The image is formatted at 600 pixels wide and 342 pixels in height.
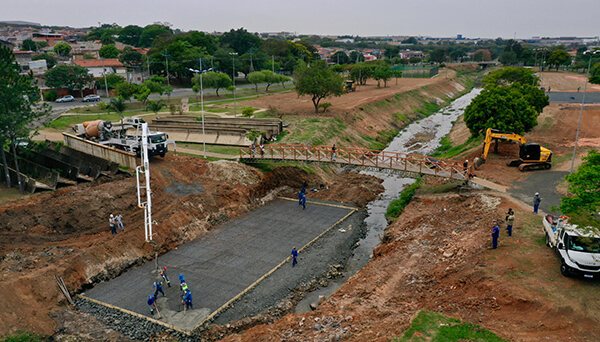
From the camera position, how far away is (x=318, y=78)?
61625mm

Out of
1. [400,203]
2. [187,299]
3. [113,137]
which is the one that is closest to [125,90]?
[113,137]

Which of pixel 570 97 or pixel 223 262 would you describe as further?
pixel 570 97

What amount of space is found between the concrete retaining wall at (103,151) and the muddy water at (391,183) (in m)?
21.0

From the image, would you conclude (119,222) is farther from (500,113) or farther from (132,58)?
(132,58)

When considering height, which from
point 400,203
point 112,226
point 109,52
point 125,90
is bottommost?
point 400,203

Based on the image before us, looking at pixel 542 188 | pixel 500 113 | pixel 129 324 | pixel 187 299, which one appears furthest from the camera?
pixel 500 113

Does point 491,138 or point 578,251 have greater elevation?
point 491,138

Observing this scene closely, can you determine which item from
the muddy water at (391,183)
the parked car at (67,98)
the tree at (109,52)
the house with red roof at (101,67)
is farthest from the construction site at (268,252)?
the tree at (109,52)

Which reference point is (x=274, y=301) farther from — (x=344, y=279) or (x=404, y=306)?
(x=404, y=306)

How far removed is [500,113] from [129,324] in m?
37.9

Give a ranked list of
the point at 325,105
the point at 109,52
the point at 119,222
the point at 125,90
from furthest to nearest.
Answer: the point at 109,52 → the point at 325,105 → the point at 125,90 → the point at 119,222

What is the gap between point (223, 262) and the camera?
27406 millimetres

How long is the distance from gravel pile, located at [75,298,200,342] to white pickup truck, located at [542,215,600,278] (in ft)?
59.3

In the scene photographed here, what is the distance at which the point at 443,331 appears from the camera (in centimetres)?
1791
